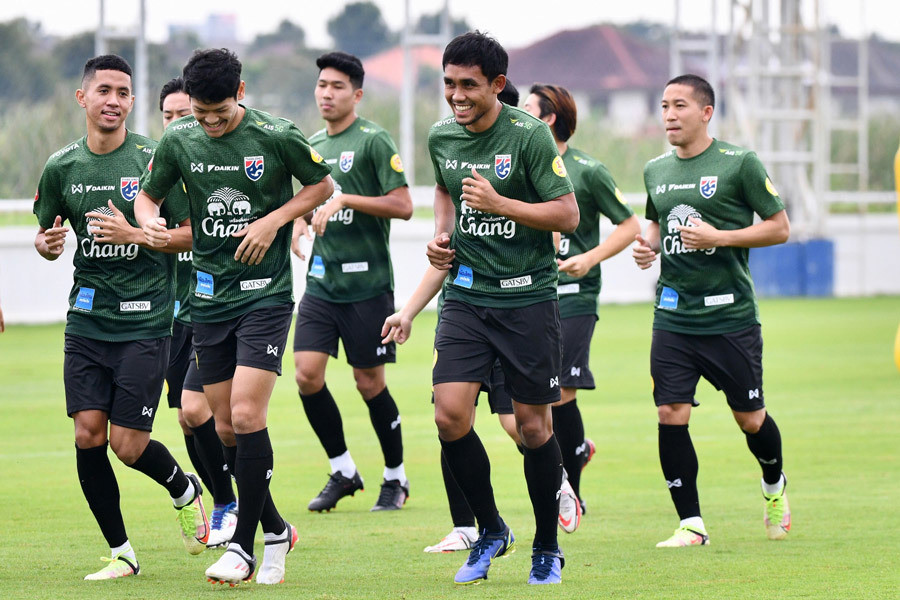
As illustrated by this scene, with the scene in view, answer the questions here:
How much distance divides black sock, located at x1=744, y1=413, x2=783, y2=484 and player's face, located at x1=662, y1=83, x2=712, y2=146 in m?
1.57

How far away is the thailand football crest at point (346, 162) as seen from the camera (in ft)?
28.9

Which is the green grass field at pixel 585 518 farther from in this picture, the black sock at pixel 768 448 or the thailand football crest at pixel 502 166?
the thailand football crest at pixel 502 166

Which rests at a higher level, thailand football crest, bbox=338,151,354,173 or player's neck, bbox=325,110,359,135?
player's neck, bbox=325,110,359,135

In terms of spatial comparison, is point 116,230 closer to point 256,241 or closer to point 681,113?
point 256,241

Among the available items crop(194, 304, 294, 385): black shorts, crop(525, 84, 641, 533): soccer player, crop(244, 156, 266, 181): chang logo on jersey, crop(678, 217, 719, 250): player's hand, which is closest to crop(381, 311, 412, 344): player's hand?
crop(194, 304, 294, 385): black shorts

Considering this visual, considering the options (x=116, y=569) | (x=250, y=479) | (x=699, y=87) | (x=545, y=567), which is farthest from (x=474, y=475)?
(x=699, y=87)

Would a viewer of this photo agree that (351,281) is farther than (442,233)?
Yes

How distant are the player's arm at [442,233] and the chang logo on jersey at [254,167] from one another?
0.81 metres

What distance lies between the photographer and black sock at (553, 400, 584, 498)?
814 cm

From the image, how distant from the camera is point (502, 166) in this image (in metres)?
6.11

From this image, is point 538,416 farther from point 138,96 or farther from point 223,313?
point 138,96

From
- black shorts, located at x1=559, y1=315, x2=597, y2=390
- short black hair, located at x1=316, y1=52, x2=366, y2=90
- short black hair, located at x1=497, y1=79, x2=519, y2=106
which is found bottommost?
black shorts, located at x1=559, y1=315, x2=597, y2=390

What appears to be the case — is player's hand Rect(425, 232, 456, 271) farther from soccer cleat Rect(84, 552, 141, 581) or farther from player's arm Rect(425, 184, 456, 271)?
soccer cleat Rect(84, 552, 141, 581)

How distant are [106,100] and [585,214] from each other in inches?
123
